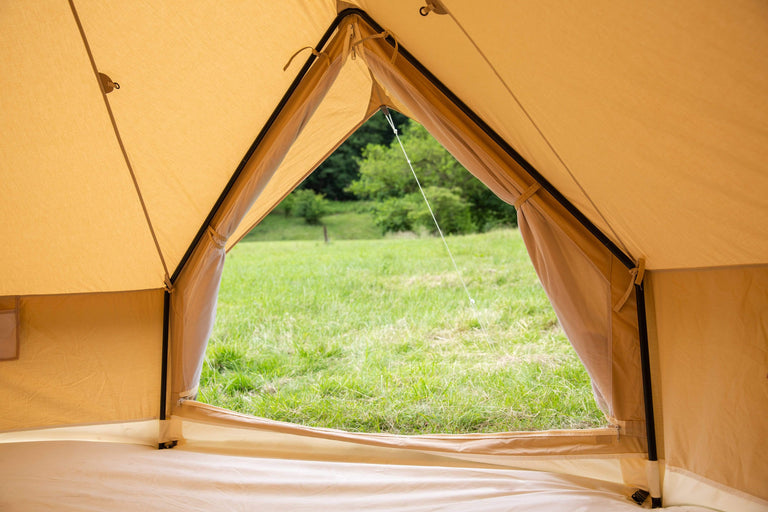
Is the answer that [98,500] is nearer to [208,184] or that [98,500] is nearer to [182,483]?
[182,483]

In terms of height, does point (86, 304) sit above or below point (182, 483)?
above

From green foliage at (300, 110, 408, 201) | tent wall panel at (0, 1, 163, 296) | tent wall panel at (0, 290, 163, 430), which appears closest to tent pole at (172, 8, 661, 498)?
tent wall panel at (0, 1, 163, 296)

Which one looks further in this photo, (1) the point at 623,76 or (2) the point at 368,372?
(2) the point at 368,372

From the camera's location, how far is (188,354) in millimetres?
2609

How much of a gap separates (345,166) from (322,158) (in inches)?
363

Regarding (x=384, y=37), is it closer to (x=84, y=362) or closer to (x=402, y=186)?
(x=84, y=362)

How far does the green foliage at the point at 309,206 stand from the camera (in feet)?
37.0

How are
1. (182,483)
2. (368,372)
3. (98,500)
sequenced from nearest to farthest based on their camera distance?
(98,500)
(182,483)
(368,372)

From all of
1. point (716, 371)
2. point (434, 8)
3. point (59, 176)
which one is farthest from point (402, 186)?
point (716, 371)

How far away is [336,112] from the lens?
8.76 feet

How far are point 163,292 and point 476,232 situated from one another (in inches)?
287

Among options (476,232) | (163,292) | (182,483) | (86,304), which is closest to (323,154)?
(163,292)

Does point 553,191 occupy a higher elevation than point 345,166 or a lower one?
lower

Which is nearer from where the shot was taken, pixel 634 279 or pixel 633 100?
pixel 633 100
